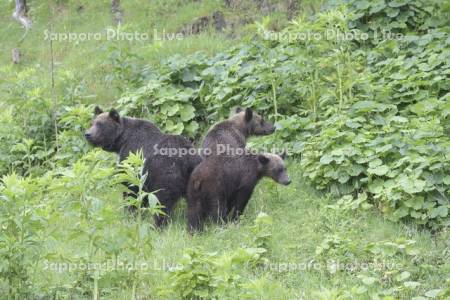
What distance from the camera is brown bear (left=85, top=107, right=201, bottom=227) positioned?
34.6ft

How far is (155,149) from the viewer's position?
10.8 meters

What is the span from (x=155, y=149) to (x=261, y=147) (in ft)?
7.44

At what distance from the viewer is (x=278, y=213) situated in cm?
1070

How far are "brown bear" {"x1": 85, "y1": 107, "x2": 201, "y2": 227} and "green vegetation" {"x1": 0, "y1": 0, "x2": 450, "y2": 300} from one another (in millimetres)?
400

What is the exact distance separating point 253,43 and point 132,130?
12.7 ft

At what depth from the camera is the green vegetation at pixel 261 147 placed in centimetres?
765

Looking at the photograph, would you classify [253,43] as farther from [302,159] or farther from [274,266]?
[274,266]

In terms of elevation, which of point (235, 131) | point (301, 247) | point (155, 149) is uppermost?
point (235, 131)

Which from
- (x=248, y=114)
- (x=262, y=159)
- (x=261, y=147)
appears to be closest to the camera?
(x=262, y=159)

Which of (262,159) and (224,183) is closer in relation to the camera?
(224,183)

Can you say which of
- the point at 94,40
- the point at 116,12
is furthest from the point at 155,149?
the point at 116,12

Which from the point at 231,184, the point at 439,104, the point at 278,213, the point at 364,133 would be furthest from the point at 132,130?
the point at 439,104

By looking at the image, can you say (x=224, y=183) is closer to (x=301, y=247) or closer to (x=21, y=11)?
(x=301, y=247)

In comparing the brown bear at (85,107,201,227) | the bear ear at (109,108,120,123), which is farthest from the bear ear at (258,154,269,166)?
the bear ear at (109,108,120,123)
